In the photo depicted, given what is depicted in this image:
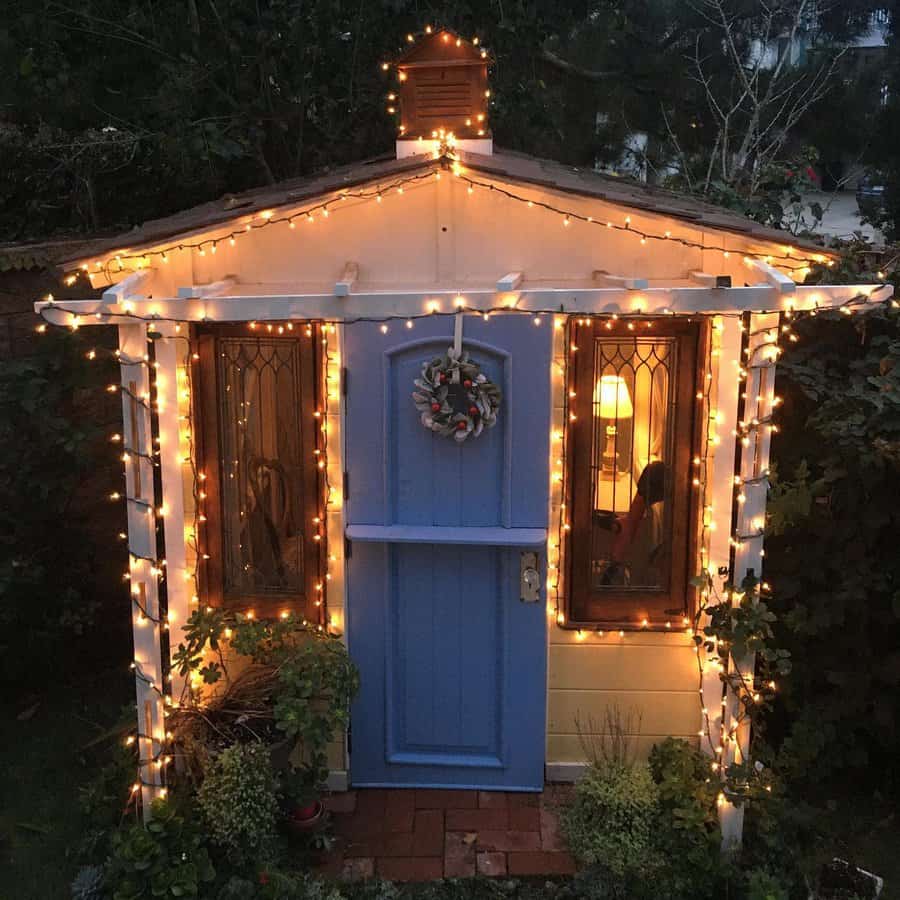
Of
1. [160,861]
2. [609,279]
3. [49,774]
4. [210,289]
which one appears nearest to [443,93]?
[609,279]

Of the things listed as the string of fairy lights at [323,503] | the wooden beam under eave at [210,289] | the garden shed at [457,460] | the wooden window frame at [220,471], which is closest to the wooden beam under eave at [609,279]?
the garden shed at [457,460]

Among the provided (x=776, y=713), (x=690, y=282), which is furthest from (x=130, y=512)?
(x=776, y=713)

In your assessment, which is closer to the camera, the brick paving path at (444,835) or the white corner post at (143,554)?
the white corner post at (143,554)

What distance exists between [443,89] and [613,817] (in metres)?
3.75

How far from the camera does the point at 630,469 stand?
4.54 metres

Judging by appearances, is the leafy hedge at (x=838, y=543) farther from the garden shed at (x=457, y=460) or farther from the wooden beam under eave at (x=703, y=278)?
the wooden beam under eave at (x=703, y=278)

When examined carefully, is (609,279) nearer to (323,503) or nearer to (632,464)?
(632,464)

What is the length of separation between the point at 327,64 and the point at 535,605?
5009 mm

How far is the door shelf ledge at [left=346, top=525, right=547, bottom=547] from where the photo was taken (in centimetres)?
441

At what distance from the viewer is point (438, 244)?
4.37 meters

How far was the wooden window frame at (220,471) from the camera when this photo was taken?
14.7 ft

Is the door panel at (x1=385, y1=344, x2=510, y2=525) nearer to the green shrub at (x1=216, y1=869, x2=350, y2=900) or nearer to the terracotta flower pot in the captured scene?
the terracotta flower pot

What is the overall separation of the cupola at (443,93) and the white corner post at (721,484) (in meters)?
1.82

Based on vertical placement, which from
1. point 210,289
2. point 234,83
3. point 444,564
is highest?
point 234,83
